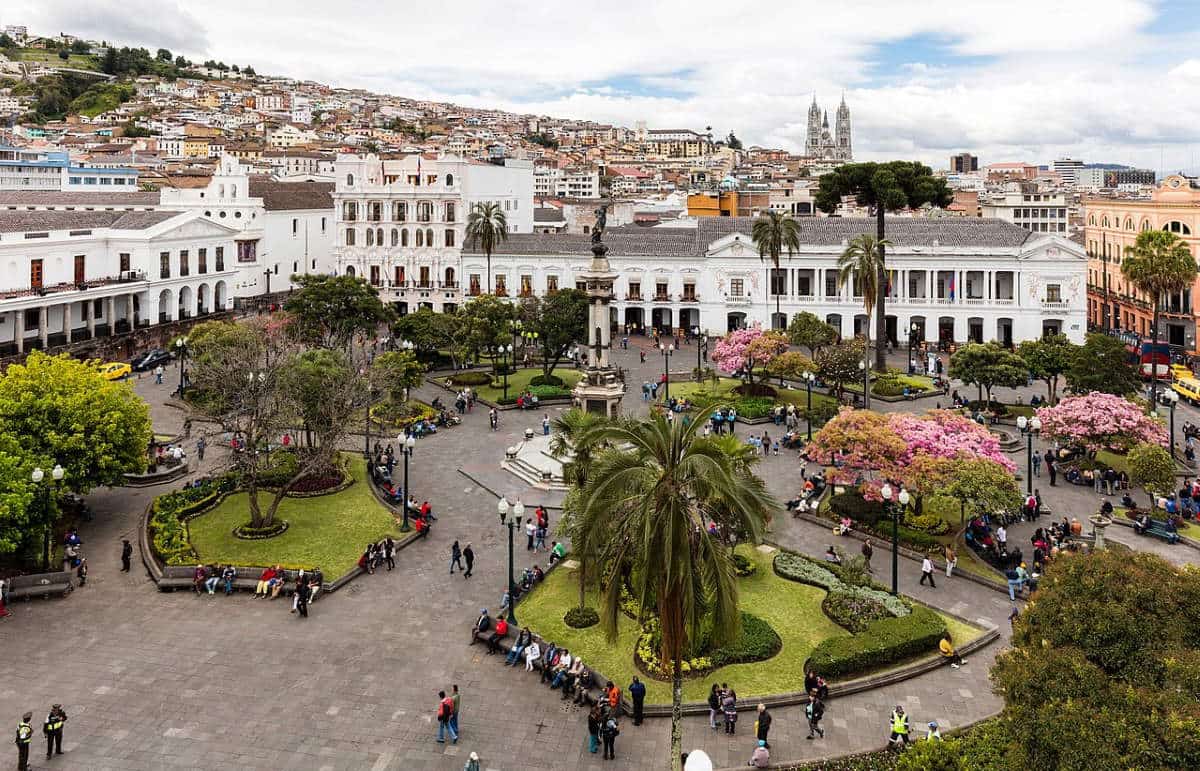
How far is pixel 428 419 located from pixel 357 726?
2588 centimetres

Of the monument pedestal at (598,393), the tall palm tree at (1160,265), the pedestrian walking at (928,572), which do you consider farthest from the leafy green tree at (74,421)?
the tall palm tree at (1160,265)

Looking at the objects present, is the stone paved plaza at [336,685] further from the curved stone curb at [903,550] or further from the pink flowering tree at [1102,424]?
the pink flowering tree at [1102,424]

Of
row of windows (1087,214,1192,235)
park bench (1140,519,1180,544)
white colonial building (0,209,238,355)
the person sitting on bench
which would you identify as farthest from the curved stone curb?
white colonial building (0,209,238,355)

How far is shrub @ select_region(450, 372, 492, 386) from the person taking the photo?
53219 millimetres

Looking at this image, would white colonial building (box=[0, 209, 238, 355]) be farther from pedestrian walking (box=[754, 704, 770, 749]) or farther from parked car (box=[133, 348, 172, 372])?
pedestrian walking (box=[754, 704, 770, 749])

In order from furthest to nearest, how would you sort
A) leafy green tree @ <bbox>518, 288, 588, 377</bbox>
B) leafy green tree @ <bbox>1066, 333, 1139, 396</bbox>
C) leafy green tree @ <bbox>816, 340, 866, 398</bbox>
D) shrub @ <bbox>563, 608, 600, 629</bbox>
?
1. leafy green tree @ <bbox>518, 288, 588, 377</bbox>
2. leafy green tree @ <bbox>816, 340, 866, 398</bbox>
3. leafy green tree @ <bbox>1066, 333, 1139, 396</bbox>
4. shrub @ <bbox>563, 608, 600, 629</bbox>

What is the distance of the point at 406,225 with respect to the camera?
76062mm

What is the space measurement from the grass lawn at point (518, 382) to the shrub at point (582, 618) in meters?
26.4

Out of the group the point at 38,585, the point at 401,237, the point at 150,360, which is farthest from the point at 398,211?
the point at 38,585

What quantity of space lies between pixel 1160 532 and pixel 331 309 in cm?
4206

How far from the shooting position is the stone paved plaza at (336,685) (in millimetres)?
18484

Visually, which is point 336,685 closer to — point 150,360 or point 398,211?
point 150,360

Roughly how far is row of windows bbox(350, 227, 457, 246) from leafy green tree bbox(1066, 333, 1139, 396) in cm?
4822

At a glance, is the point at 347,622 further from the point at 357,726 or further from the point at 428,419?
the point at 428,419
